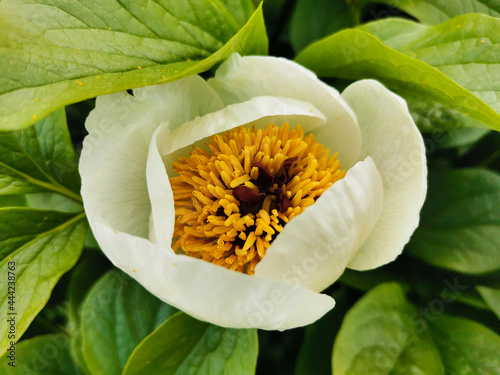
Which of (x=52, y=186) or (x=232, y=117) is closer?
(x=232, y=117)

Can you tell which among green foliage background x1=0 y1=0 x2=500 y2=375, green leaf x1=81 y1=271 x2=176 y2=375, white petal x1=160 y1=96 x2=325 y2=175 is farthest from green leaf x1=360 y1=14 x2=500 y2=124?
green leaf x1=81 y1=271 x2=176 y2=375

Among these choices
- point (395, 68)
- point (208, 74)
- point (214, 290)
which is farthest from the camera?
point (208, 74)

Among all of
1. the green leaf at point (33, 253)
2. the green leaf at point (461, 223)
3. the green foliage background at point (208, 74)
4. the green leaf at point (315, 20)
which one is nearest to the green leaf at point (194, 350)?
the green foliage background at point (208, 74)

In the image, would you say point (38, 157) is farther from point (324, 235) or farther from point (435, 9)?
point (435, 9)

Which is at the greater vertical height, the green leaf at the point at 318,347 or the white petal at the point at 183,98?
the white petal at the point at 183,98

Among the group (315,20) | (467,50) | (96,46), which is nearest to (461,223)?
(467,50)

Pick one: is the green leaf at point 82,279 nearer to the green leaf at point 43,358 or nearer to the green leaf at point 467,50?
the green leaf at point 43,358

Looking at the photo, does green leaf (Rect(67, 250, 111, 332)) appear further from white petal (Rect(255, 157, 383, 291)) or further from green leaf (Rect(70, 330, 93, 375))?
white petal (Rect(255, 157, 383, 291))
